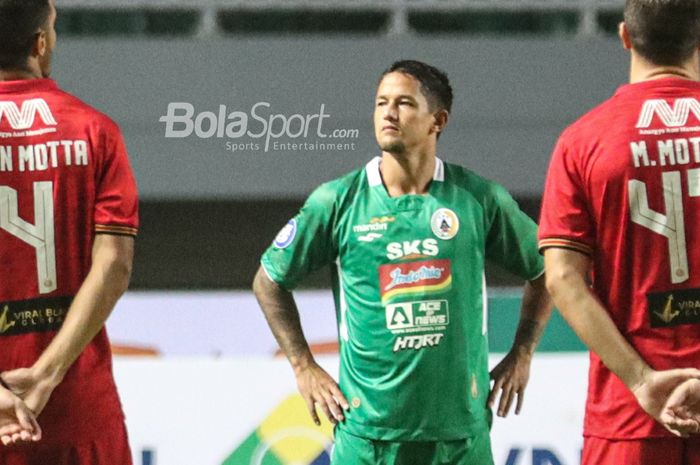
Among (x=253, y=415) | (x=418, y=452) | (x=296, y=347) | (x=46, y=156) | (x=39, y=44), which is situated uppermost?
(x=39, y=44)

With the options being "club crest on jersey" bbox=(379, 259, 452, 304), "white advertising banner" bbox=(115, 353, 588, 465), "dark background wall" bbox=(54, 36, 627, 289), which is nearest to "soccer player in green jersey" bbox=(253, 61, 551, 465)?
"club crest on jersey" bbox=(379, 259, 452, 304)

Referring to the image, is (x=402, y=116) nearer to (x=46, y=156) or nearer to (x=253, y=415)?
(x=46, y=156)

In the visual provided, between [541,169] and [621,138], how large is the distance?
8829mm

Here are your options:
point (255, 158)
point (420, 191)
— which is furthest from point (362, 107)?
point (420, 191)

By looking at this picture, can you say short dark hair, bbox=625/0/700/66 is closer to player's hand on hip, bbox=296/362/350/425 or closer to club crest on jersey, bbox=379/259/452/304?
club crest on jersey, bbox=379/259/452/304

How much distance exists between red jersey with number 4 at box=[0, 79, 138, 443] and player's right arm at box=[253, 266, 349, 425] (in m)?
0.98

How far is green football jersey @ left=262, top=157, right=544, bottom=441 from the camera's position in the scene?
3896mm

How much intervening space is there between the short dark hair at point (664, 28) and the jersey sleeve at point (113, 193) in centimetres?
119

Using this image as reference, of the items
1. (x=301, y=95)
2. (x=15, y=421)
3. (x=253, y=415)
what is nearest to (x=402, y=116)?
(x=15, y=421)

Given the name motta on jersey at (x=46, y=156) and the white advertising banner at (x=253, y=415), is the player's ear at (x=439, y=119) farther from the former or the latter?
the white advertising banner at (x=253, y=415)

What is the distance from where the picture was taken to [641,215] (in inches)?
117

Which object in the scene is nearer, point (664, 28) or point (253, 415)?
point (664, 28)

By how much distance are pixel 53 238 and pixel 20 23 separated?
1.62 ft

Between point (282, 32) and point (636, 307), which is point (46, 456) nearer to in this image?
point (636, 307)
